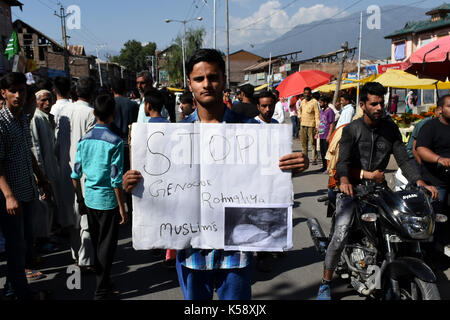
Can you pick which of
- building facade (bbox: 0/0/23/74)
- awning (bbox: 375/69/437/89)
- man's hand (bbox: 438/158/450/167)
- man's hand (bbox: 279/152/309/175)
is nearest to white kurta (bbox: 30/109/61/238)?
man's hand (bbox: 279/152/309/175)

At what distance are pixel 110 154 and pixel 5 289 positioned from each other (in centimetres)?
170

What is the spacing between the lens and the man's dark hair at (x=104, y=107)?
3.60 meters

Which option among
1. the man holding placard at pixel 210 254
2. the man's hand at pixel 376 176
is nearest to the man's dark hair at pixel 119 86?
the man's hand at pixel 376 176

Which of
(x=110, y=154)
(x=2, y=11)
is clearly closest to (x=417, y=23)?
(x=2, y=11)

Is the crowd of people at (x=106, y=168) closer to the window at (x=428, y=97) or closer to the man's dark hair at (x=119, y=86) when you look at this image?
the man's dark hair at (x=119, y=86)

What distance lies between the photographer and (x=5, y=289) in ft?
12.5

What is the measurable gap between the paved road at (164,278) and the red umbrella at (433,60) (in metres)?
3.69

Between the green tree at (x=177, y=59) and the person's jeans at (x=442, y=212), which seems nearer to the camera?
the person's jeans at (x=442, y=212)

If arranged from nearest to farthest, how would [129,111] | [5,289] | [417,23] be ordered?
[5,289] < [129,111] < [417,23]

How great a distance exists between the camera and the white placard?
1991mm

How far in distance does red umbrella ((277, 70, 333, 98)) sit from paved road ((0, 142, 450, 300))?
598 cm

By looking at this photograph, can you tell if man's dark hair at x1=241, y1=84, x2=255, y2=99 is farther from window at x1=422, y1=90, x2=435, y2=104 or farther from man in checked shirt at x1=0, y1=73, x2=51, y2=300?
window at x1=422, y1=90, x2=435, y2=104
